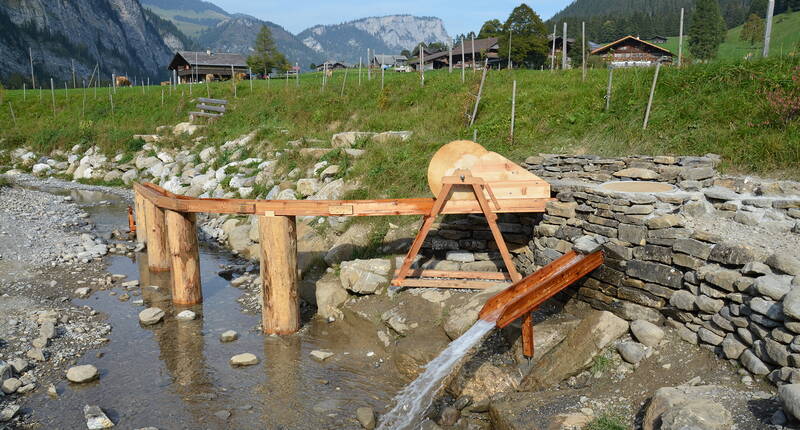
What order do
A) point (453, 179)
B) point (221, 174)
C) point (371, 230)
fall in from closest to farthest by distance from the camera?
point (453, 179)
point (371, 230)
point (221, 174)

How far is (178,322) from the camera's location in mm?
10562

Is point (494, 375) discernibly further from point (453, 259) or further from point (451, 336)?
point (453, 259)

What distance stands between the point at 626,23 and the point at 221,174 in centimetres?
8640

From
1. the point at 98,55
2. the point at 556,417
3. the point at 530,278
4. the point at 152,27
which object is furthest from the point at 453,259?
the point at 152,27

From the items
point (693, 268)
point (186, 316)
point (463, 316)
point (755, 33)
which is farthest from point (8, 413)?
point (755, 33)

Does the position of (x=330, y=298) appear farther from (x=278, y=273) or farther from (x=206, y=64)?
(x=206, y=64)

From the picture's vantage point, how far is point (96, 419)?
7074 millimetres

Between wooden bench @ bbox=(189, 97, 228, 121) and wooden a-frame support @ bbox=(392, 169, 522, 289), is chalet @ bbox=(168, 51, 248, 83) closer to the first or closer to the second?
wooden bench @ bbox=(189, 97, 228, 121)

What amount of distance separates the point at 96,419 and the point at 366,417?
11.4 ft

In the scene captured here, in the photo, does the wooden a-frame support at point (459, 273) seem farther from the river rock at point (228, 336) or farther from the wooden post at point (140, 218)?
the wooden post at point (140, 218)

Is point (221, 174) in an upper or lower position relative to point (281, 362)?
upper

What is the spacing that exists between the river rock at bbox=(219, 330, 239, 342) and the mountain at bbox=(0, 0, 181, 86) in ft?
265

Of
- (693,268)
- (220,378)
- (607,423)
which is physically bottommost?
(220,378)

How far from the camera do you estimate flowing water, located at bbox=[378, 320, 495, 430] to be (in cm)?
698
